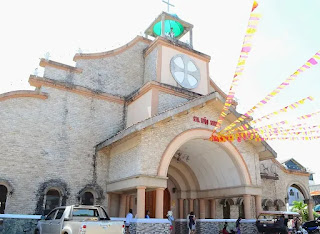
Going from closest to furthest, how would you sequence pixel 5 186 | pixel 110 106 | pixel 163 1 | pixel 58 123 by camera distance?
pixel 5 186, pixel 58 123, pixel 110 106, pixel 163 1

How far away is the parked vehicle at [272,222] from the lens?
53.8 ft

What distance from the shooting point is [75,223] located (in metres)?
9.80

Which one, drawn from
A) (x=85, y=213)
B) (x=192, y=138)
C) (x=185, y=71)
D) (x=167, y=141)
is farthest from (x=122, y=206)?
(x=185, y=71)

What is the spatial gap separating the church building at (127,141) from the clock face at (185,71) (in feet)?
0.26

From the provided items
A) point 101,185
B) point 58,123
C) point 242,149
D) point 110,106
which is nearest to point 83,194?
point 101,185

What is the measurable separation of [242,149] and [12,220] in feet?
42.9

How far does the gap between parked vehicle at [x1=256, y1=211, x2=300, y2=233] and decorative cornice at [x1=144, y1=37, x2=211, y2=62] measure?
11741mm

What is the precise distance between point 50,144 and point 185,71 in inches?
406

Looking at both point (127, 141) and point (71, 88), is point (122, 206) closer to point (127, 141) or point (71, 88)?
point (127, 141)

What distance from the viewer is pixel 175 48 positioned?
2178cm

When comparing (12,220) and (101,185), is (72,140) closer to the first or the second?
(101,185)

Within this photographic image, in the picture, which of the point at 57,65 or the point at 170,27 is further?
the point at 170,27

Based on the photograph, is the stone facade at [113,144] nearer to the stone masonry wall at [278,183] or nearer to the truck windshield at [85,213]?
the truck windshield at [85,213]

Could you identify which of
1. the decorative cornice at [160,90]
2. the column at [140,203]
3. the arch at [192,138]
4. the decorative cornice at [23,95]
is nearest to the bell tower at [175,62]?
the decorative cornice at [160,90]
